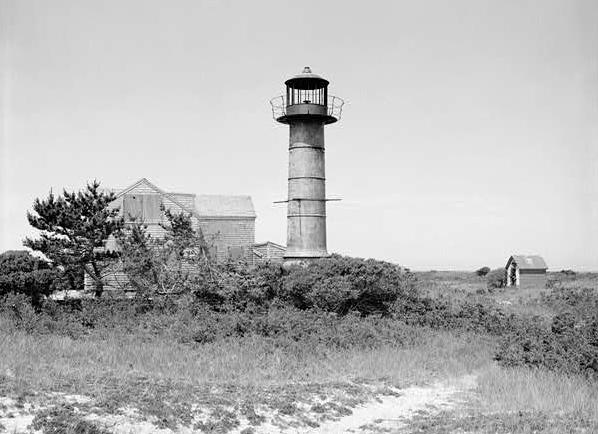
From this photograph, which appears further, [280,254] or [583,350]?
[280,254]

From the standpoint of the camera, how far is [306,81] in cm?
2777

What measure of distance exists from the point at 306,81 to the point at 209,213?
1245 centimetres

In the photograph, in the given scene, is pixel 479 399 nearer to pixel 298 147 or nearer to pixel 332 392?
pixel 332 392

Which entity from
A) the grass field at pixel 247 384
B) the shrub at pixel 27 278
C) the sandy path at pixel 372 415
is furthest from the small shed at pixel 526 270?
the sandy path at pixel 372 415

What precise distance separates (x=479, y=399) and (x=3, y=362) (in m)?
9.40

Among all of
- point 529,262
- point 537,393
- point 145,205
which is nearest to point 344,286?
point 537,393

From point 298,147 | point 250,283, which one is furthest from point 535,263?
point 250,283

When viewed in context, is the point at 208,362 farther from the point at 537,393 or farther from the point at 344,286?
the point at 344,286

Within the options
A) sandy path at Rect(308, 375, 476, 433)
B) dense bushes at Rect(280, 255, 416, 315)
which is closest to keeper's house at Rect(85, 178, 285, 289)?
dense bushes at Rect(280, 255, 416, 315)

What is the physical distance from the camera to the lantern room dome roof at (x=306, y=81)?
2747 cm

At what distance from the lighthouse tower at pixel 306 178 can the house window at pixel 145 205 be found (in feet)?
31.2

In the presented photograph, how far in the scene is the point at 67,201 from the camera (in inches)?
954

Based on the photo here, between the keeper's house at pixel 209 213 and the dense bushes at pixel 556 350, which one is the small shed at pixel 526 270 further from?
the dense bushes at pixel 556 350

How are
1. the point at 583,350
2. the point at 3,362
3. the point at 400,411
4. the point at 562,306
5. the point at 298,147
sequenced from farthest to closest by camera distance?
the point at 562,306
the point at 298,147
the point at 583,350
the point at 3,362
the point at 400,411
